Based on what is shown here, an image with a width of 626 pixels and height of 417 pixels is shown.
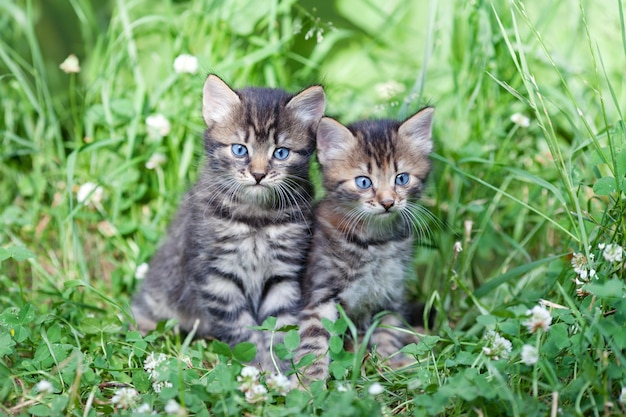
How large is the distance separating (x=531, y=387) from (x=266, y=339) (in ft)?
3.98

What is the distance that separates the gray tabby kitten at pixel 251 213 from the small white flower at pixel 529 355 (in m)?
1.13

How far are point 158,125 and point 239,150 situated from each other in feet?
3.37

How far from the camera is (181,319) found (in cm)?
352

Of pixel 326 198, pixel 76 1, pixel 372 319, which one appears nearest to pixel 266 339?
pixel 372 319

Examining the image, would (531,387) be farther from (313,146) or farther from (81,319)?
(81,319)

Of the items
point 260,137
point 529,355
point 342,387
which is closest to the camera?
point 529,355

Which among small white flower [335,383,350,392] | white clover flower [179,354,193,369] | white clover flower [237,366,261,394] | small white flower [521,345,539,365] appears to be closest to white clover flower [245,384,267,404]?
white clover flower [237,366,261,394]

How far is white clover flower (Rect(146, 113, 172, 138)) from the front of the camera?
12.8 feet

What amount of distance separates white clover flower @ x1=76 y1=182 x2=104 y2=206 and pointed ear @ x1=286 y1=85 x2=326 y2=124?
1.25 m

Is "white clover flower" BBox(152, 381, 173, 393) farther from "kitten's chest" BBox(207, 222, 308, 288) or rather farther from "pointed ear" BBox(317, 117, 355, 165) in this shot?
"pointed ear" BBox(317, 117, 355, 165)

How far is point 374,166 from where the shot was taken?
3025 millimetres

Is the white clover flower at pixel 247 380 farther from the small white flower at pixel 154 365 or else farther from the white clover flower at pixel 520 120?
the white clover flower at pixel 520 120

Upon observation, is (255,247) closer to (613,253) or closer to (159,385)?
(159,385)

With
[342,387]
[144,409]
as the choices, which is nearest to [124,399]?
[144,409]
